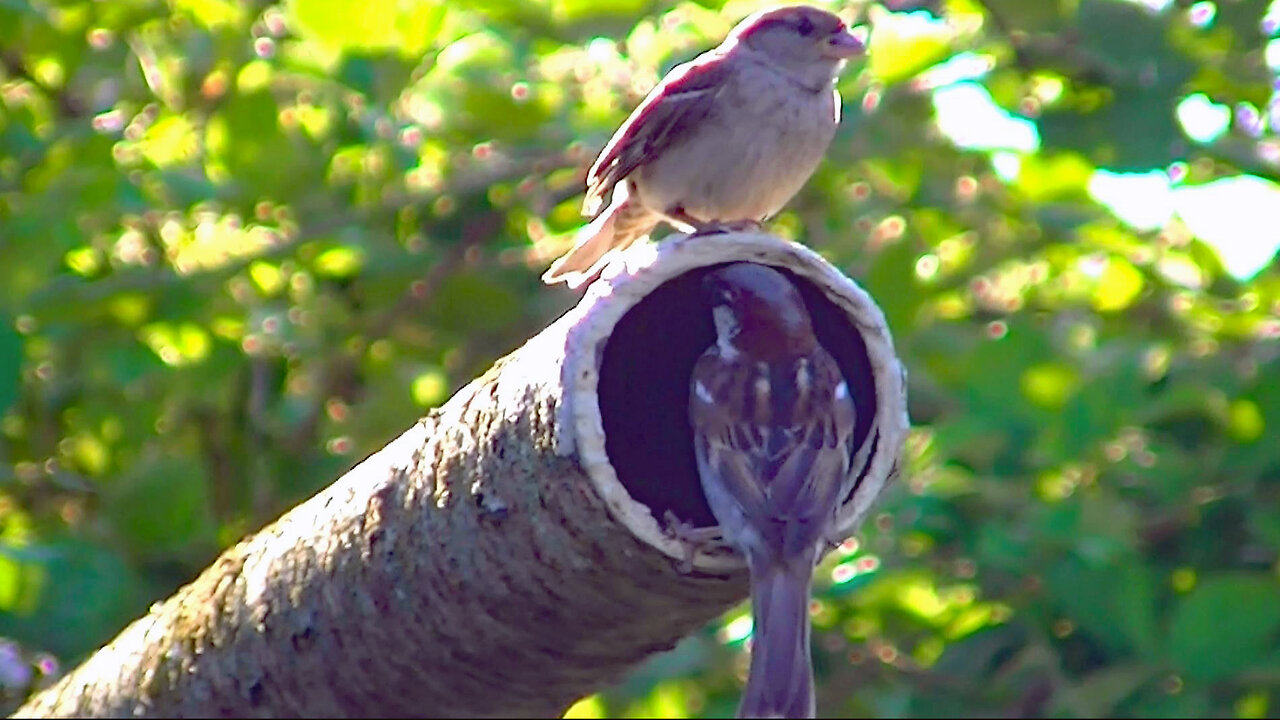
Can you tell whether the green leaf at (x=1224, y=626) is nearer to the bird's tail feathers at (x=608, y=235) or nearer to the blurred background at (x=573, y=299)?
the blurred background at (x=573, y=299)

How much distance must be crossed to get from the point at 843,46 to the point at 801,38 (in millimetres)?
133

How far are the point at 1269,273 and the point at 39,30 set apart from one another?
8.74 ft

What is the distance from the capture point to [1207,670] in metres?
3.61

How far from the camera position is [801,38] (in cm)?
372

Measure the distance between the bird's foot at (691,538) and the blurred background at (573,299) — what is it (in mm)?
1694

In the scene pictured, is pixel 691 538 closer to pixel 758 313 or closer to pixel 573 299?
pixel 758 313

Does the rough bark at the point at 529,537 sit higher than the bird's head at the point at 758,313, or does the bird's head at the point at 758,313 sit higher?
the bird's head at the point at 758,313

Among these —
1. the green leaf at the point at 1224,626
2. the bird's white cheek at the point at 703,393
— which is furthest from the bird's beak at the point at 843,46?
the bird's white cheek at the point at 703,393

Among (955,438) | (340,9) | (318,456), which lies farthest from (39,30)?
(955,438)

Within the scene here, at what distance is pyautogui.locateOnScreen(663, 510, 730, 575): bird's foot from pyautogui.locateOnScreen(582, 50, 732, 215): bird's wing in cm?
146

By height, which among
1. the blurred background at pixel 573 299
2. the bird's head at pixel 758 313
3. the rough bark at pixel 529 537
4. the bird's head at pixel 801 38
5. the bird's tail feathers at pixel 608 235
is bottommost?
the blurred background at pixel 573 299

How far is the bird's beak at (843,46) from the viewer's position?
12.4ft

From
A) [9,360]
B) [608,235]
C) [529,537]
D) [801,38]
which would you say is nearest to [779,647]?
[529,537]

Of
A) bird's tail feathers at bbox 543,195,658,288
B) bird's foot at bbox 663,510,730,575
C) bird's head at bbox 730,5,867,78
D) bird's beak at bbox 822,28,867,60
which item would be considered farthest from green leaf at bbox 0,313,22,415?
bird's foot at bbox 663,510,730,575
